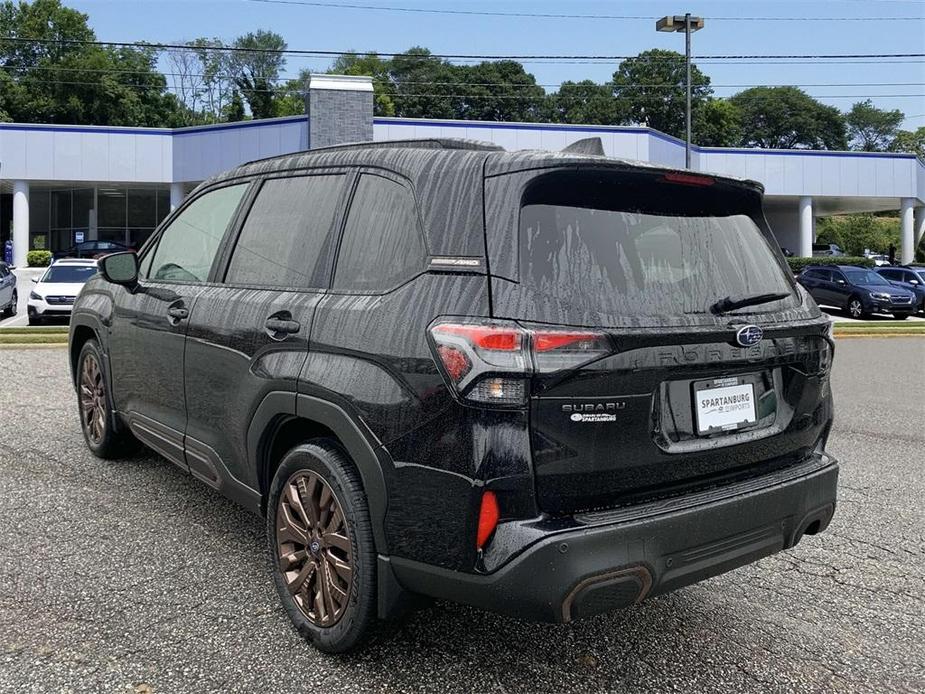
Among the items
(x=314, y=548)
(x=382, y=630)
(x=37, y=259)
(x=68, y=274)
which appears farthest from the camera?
(x=37, y=259)

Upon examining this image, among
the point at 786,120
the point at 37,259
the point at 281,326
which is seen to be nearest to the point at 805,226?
the point at 37,259

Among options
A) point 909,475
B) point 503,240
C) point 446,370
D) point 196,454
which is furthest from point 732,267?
point 909,475

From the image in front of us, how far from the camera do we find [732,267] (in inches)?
115

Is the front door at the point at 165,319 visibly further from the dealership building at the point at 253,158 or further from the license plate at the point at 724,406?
the dealership building at the point at 253,158

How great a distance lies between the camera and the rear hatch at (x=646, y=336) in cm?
238

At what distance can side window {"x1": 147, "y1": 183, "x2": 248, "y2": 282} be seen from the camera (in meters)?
3.90

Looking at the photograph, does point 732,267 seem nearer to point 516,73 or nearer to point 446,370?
point 446,370

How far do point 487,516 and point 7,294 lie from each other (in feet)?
67.7

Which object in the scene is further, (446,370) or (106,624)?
(106,624)

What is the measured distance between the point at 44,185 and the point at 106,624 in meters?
41.0

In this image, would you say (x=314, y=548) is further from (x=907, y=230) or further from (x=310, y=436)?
(x=907, y=230)

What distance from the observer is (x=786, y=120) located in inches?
4050

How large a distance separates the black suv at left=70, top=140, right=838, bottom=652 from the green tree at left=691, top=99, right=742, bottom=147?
309 ft

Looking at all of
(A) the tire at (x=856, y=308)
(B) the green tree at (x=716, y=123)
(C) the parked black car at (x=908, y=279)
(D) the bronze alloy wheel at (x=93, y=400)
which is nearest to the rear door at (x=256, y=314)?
(D) the bronze alloy wheel at (x=93, y=400)
